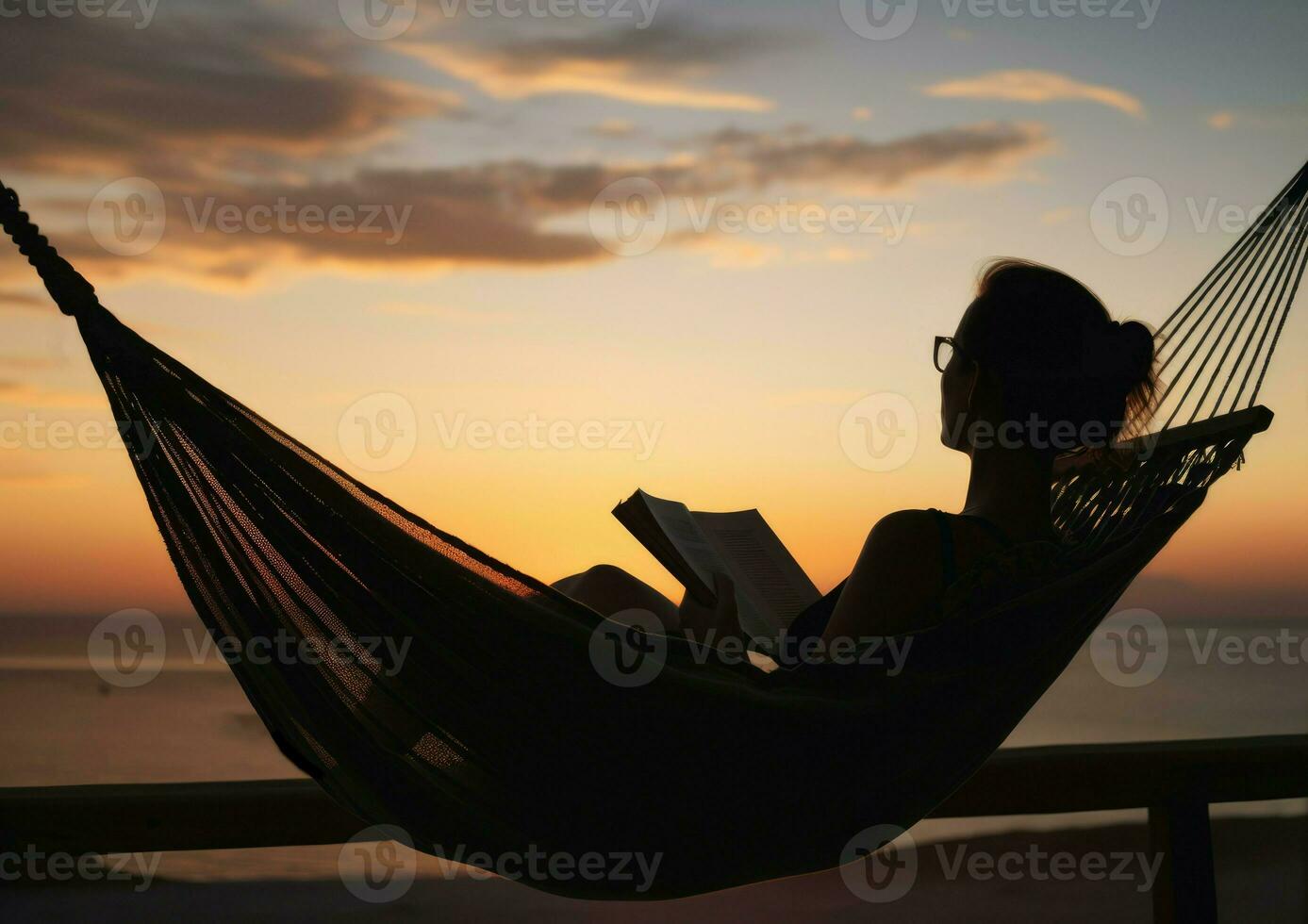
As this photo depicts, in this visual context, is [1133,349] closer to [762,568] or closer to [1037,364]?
[1037,364]

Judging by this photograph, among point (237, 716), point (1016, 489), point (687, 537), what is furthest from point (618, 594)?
point (237, 716)

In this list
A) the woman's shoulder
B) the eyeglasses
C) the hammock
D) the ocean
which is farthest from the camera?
the ocean

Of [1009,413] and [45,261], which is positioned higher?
[45,261]

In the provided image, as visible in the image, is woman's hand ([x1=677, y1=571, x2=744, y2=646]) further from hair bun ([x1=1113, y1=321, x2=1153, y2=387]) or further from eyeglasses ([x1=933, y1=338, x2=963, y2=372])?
hair bun ([x1=1113, y1=321, x2=1153, y2=387])

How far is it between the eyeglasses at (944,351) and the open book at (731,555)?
0.34 m

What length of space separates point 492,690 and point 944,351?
0.72 meters

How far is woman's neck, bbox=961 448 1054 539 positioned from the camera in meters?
1.30

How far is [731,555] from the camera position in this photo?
4.62 feet

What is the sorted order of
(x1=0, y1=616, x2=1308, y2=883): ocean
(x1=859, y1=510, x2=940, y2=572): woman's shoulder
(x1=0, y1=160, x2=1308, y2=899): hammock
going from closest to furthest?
(x1=0, y1=160, x2=1308, y2=899): hammock
(x1=859, y1=510, x2=940, y2=572): woman's shoulder
(x1=0, y1=616, x2=1308, y2=883): ocean

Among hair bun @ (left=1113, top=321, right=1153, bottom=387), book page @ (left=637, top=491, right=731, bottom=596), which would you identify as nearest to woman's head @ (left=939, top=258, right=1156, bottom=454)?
hair bun @ (left=1113, top=321, right=1153, bottom=387)

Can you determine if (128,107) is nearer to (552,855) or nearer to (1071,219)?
(1071,219)

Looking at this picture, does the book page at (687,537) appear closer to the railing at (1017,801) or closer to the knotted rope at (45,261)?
the railing at (1017,801)

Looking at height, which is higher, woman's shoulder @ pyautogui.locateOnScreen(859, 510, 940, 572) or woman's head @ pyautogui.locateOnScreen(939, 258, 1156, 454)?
woman's head @ pyautogui.locateOnScreen(939, 258, 1156, 454)

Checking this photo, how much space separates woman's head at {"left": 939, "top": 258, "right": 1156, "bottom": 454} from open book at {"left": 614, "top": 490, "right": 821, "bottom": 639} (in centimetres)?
29
